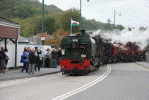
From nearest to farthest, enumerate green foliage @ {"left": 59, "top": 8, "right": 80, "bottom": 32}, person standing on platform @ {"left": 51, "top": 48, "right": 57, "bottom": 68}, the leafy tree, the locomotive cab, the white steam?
the locomotive cab
person standing on platform @ {"left": 51, "top": 48, "right": 57, "bottom": 68}
the white steam
the leafy tree
green foliage @ {"left": 59, "top": 8, "right": 80, "bottom": 32}

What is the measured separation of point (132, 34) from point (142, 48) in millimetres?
6985

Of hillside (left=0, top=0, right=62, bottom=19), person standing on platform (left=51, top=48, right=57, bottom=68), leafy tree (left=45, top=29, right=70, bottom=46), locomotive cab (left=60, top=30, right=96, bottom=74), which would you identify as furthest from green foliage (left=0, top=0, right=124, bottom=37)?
locomotive cab (left=60, top=30, right=96, bottom=74)

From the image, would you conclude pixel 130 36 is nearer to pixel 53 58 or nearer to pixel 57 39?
pixel 53 58

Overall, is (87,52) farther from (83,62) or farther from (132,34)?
(132,34)

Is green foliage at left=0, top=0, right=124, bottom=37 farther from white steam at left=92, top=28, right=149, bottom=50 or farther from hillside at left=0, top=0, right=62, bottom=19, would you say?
white steam at left=92, top=28, right=149, bottom=50

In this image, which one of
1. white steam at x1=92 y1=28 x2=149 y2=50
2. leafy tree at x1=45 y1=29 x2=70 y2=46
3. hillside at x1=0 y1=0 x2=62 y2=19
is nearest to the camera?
white steam at x1=92 y1=28 x2=149 y2=50

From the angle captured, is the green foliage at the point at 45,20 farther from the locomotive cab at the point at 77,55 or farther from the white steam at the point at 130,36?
the locomotive cab at the point at 77,55

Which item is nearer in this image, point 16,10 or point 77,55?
point 77,55

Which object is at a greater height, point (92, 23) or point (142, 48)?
point (92, 23)

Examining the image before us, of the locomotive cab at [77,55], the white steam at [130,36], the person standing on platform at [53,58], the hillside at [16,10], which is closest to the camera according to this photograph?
the locomotive cab at [77,55]

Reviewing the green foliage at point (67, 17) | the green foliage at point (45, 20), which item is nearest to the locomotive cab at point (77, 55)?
the green foliage at point (45, 20)

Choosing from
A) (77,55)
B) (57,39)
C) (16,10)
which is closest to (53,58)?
(77,55)

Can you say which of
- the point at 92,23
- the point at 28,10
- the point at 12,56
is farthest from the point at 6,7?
the point at 12,56

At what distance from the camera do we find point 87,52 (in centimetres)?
2103
